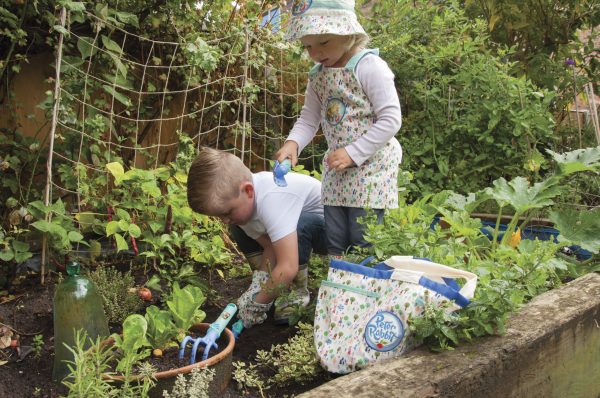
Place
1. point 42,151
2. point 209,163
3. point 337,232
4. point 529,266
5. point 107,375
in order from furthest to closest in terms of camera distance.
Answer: point 42,151, point 337,232, point 209,163, point 529,266, point 107,375

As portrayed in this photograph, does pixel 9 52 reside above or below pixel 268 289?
above

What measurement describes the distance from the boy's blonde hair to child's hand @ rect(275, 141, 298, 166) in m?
0.33

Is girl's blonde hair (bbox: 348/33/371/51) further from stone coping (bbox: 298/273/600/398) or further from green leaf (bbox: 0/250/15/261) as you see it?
green leaf (bbox: 0/250/15/261)

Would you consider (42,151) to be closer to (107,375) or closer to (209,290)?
(209,290)

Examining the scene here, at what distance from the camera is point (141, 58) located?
368cm

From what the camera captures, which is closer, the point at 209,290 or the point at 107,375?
the point at 107,375

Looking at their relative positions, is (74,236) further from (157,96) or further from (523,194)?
(523,194)

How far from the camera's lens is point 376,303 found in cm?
177

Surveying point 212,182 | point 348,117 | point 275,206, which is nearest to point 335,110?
point 348,117

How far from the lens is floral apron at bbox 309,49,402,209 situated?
→ 2.56 metres

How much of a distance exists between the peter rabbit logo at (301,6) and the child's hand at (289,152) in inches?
22.6

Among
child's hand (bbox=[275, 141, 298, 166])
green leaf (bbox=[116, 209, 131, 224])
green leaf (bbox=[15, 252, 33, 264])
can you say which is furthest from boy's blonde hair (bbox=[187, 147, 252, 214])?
green leaf (bbox=[15, 252, 33, 264])

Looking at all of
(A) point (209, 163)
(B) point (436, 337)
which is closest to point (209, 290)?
(A) point (209, 163)

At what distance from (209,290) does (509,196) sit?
1371 millimetres
